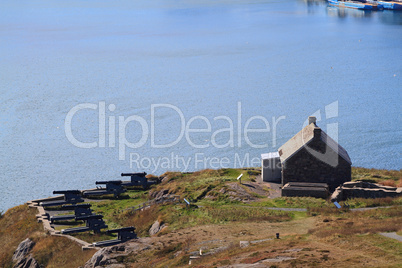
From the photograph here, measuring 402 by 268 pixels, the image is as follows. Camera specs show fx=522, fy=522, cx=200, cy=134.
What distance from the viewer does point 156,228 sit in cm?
3816

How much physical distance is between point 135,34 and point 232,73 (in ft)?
207

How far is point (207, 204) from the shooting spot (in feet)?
136

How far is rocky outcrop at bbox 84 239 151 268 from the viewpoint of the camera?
30616 millimetres

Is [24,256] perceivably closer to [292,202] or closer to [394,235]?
[292,202]

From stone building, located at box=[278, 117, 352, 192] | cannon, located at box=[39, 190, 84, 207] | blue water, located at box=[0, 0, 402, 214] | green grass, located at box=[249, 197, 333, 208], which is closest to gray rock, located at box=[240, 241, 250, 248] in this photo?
green grass, located at box=[249, 197, 333, 208]

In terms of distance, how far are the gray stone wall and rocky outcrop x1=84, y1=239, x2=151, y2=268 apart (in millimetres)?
16327

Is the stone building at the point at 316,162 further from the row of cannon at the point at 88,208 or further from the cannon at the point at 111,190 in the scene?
the cannon at the point at 111,190

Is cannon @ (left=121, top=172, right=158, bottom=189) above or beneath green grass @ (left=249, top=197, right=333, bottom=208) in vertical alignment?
above

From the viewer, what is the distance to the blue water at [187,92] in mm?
80000

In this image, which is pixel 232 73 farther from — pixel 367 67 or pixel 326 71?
pixel 367 67

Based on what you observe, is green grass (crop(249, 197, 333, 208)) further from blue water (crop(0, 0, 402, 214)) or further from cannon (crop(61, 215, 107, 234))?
blue water (crop(0, 0, 402, 214))

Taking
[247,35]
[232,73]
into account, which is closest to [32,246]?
[232,73]

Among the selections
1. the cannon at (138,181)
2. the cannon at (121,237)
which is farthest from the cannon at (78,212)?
the cannon at (138,181)

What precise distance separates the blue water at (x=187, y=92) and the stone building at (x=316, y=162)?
31.5 metres
